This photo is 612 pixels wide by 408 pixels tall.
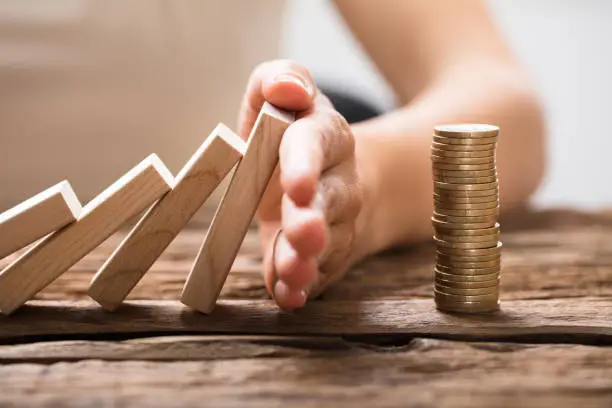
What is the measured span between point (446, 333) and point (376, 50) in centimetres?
78

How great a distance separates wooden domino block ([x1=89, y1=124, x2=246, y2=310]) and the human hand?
0.05 meters

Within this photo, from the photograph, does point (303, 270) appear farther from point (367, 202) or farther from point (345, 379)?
point (367, 202)

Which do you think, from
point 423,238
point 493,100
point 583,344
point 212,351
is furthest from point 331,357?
point 493,100

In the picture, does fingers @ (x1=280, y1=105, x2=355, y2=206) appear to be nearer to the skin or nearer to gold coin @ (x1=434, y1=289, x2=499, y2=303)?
the skin

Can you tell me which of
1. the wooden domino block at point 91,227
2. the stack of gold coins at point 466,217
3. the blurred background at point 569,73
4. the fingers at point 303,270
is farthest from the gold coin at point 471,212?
the blurred background at point 569,73

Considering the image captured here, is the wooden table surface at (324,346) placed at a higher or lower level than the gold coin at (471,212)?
lower

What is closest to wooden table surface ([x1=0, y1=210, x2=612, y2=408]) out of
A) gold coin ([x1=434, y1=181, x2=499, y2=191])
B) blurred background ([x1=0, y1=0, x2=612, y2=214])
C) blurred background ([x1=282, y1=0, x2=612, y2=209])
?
gold coin ([x1=434, y1=181, x2=499, y2=191])

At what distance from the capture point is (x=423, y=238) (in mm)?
1052

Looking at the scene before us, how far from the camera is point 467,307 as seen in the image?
76 cm

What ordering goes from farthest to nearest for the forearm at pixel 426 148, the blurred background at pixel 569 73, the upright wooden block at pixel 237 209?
1. the blurred background at pixel 569 73
2. the forearm at pixel 426 148
3. the upright wooden block at pixel 237 209

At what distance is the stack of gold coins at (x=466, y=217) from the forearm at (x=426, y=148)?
0.17m

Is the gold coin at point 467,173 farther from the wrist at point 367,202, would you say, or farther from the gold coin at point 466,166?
the wrist at point 367,202

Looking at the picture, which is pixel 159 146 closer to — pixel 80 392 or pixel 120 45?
pixel 120 45

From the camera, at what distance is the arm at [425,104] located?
1002mm
